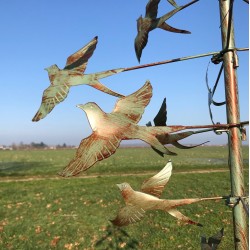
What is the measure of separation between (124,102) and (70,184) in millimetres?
12849

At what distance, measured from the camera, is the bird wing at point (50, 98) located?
1.00 m

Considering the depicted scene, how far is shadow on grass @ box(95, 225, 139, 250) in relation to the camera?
625cm

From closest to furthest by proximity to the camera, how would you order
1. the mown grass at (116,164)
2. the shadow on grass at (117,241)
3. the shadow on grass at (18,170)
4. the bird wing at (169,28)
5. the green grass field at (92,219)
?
1. the bird wing at (169,28)
2. the shadow on grass at (117,241)
3. the green grass field at (92,219)
4. the shadow on grass at (18,170)
5. the mown grass at (116,164)

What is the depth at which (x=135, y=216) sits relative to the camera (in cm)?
106

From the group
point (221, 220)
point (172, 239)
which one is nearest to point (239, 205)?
point (172, 239)

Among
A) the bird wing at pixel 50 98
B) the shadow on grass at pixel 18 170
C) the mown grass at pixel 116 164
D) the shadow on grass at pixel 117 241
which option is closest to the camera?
the bird wing at pixel 50 98

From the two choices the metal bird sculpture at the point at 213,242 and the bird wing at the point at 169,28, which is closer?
the metal bird sculpture at the point at 213,242

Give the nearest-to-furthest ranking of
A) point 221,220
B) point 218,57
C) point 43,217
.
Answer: point 218,57
point 221,220
point 43,217

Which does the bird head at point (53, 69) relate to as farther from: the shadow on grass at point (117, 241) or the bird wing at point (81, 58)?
the shadow on grass at point (117, 241)

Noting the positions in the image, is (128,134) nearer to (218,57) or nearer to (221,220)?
(218,57)

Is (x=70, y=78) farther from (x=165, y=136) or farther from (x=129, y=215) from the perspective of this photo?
(x=129, y=215)

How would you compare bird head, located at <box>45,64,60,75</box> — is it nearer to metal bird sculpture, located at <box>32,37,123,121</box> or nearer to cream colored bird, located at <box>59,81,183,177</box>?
metal bird sculpture, located at <box>32,37,123,121</box>

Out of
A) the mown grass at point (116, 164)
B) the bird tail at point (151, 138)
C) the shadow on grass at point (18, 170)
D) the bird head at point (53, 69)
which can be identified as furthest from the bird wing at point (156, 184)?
the shadow on grass at point (18, 170)

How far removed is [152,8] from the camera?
4.30 feet
